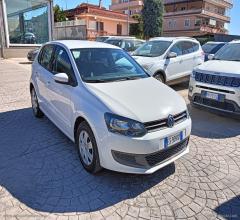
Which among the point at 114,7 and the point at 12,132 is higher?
the point at 114,7

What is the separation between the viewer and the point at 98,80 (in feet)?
12.8

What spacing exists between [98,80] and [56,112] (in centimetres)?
108

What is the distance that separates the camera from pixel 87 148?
3574 mm

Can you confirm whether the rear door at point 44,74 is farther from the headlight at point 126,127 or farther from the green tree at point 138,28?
the green tree at point 138,28

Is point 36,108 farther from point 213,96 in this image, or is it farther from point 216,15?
point 216,15

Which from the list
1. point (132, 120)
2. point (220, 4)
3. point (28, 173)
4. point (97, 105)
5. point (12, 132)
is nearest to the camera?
point (132, 120)

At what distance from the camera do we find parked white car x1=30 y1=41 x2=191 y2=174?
3.09 meters

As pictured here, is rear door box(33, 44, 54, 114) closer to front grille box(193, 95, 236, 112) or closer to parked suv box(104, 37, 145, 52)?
front grille box(193, 95, 236, 112)

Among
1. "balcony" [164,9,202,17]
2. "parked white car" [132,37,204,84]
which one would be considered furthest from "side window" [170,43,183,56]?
"balcony" [164,9,202,17]

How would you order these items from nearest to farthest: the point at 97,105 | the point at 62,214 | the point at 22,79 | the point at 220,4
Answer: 1. the point at 62,214
2. the point at 97,105
3. the point at 22,79
4. the point at 220,4

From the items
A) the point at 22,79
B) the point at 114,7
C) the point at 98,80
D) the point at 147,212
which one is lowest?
the point at 147,212

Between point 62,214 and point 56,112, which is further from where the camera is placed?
point 56,112

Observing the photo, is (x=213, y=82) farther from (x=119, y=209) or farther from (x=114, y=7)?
(x=114, y=7)

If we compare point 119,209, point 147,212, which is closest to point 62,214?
point 119,209
